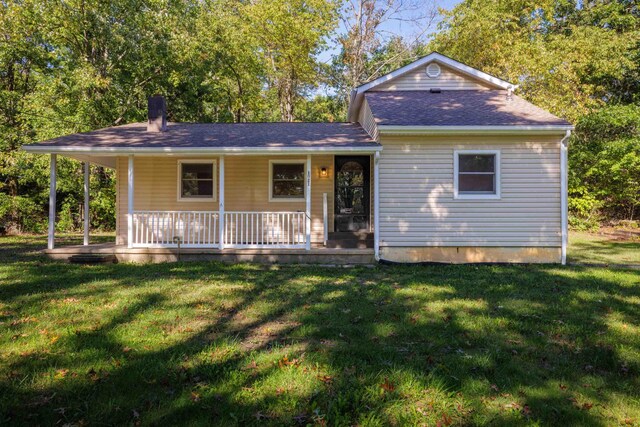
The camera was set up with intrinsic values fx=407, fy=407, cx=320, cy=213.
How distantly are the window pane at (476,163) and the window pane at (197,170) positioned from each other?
6.37 m

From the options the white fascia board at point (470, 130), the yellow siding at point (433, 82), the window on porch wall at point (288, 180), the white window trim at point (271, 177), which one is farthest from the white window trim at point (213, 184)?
the yellow siding at point (433, 82)

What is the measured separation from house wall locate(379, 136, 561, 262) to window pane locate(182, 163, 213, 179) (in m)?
4.69

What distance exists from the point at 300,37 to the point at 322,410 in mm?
23502

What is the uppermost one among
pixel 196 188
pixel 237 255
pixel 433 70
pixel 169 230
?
pixel 433 70

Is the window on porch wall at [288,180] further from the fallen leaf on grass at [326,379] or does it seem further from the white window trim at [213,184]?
the fallen leaf on grass at [326,379]

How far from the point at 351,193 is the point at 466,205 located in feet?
10.1

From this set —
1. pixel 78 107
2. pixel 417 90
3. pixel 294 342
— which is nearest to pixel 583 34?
pixel 417 90

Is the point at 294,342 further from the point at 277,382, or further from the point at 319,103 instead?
the point at 319,103

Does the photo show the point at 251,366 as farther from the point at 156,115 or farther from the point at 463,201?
the point at 156,115

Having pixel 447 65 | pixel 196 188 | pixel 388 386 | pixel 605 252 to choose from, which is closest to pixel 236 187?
pixel 196 188

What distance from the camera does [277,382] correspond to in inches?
120

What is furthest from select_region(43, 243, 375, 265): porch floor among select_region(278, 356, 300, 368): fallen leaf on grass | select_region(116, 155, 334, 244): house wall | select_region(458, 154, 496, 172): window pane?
select_region(278, 356, 300, 368): fallen leaf on grass

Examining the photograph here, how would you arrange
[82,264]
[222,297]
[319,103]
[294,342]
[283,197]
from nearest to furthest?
[294,342]
[222,297]
[82,264]
[283,197]
[319,103]

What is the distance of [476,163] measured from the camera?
30.5 feet
